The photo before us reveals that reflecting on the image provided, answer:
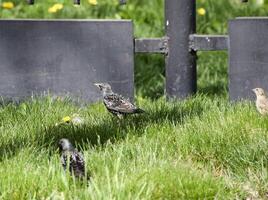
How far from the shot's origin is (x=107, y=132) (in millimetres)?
5121

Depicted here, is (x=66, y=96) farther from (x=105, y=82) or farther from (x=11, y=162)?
(x=11, y=162)

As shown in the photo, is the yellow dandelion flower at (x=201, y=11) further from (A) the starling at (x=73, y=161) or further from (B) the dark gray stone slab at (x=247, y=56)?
(A) the starling at (x=73, y=161)

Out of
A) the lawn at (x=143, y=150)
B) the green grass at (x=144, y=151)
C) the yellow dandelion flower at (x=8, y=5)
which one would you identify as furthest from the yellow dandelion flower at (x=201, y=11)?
the green grass at (x=144, y=151)

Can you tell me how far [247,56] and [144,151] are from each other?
1.90m

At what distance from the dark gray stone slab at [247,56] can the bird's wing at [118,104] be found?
112 centimetres

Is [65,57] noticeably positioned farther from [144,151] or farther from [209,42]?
[144,151]

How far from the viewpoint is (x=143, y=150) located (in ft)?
15.3

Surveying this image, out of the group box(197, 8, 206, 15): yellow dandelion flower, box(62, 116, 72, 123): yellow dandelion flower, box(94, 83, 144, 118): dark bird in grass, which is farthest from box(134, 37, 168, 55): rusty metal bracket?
box(197, 8, 206, 15): yellow dandelion flower

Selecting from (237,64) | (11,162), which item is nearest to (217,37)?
(237,64)

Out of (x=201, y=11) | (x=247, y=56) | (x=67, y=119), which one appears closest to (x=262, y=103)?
(x=247, y=56)

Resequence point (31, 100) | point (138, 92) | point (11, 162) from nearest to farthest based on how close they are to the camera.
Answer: point (11, 162)
point (31, 100)
point (138, 92)

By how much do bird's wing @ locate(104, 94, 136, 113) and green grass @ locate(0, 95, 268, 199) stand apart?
0.08 metres

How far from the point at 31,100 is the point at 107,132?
126cm

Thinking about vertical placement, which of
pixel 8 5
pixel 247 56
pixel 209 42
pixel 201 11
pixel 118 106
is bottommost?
pixel 118 106
